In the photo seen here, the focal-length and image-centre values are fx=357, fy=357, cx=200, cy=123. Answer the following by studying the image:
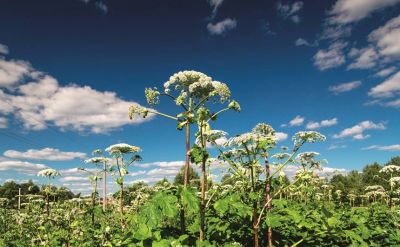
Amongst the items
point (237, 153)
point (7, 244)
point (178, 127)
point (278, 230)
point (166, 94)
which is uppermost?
point (166, 94)

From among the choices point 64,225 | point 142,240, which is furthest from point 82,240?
point 142,240

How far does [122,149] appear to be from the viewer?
33.5 ft

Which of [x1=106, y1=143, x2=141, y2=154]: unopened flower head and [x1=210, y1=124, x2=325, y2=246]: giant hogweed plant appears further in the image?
[x1=106, y1=143, x2=141, y2=154]: unopened flower head

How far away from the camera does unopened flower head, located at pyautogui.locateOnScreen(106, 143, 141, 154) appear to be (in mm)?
10055

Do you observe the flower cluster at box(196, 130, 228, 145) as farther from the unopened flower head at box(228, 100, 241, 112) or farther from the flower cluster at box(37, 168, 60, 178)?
the flower cluster at box(37, 168, 60, 178)

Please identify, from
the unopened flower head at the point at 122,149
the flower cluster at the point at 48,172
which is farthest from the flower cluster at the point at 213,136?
the flower cluster at the point at 48,172

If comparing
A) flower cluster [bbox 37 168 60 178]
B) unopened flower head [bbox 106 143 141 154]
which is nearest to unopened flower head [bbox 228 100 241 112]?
unopened flower head [bbox 106 143 141 154]

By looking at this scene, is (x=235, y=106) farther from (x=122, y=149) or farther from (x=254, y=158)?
(x=122, y=149)

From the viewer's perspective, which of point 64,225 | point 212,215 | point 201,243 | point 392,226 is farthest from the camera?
point 392,226

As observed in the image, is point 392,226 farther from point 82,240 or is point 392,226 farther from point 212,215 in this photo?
point 82,240

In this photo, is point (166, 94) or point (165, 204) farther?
point (166, 94)

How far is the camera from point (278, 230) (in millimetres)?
7977

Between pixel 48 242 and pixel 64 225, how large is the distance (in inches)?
48.7

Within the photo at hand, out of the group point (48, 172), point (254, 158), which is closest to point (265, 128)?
point (254, 158)
